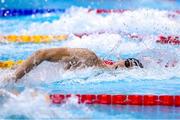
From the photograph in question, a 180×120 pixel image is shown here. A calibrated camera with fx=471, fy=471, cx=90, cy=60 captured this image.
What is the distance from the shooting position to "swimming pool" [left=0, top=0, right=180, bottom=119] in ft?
12.4

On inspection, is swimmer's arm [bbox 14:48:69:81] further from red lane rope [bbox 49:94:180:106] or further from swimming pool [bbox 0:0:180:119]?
red lane rope [bbox 49:94:180:106]

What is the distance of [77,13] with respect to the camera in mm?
10992

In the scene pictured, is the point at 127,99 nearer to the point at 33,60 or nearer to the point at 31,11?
the point at 33,60

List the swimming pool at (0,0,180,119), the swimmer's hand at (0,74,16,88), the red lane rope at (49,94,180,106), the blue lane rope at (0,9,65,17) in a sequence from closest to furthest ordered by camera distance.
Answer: the swimming pool at (0,0,180,119), the red lane rope at (49,94,180,106), the swimmer's hand at (0,74,16,88), the blue lane rope at (0,9,65,17)

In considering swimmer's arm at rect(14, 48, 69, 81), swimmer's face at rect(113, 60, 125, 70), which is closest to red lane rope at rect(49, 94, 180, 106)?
swimmer's arm at rect(14, 48, 69, 81)

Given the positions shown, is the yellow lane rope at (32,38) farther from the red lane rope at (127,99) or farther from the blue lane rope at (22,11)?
the red lane rope at (127,99)

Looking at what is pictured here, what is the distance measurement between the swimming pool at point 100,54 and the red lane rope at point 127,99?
0.08m

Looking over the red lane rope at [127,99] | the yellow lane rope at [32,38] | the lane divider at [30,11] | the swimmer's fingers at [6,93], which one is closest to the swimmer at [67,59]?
the swimmer's fingers at [6,93]

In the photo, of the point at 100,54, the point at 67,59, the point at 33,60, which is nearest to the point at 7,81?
the point at 33,60

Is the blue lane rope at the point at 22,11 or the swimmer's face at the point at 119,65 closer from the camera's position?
the swimmer's face at the point at 119,65

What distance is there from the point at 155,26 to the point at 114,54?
7.91 feet

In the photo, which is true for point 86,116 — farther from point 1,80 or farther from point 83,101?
point 1,80

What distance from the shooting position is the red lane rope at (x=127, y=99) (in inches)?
157

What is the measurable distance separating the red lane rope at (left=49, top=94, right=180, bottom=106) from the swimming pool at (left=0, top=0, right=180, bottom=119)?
78 mm
